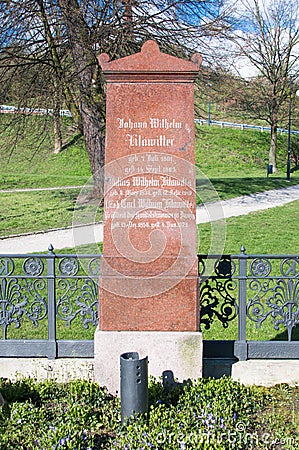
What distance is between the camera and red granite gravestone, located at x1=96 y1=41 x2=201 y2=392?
4.94 m

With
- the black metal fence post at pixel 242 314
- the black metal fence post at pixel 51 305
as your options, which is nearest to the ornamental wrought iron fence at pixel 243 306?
the black metal fence post at pixel 242 314

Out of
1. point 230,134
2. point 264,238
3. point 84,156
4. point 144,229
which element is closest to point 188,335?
point 144,229

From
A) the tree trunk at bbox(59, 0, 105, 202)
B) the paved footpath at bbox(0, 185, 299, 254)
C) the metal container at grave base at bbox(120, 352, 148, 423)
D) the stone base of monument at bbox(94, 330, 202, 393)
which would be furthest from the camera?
the tree trunk at bbox(59, 0, 105, 202)

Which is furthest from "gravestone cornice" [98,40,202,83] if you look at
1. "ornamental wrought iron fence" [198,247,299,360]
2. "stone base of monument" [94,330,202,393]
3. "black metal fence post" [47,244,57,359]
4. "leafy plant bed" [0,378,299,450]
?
"leafy plant bed" [0,378,299,450]

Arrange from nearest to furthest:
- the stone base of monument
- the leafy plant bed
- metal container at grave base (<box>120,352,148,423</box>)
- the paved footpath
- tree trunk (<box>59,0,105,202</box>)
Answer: the leafy plant bed
metal container at grave base (<box>120,352,148,423</box>)
the stone base of monument
the paved footpath
tree trunk (<box>59,0,105,202</box>)

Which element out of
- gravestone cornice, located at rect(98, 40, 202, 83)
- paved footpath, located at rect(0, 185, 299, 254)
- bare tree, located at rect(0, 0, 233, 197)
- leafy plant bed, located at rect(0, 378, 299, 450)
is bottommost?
leafy plant bed, located at rect(0, 378, 299, 450)

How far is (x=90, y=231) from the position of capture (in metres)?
13.0

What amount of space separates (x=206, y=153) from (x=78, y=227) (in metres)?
20.7

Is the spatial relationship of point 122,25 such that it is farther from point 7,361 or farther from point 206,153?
point 206,153

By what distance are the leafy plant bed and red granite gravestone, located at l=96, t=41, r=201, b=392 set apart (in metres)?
0.55

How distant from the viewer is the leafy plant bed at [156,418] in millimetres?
3955

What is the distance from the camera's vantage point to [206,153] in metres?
34.2

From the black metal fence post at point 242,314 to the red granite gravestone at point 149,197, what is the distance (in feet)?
2.10

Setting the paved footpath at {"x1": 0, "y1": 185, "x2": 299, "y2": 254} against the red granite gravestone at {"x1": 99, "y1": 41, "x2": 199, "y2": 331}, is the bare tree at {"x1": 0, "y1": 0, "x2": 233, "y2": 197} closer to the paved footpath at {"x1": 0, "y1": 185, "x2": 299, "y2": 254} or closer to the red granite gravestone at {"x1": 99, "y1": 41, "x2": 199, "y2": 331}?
the paved footpath at {"x1": 0, "y1": 185, "x2": 299, "y2": 254}
